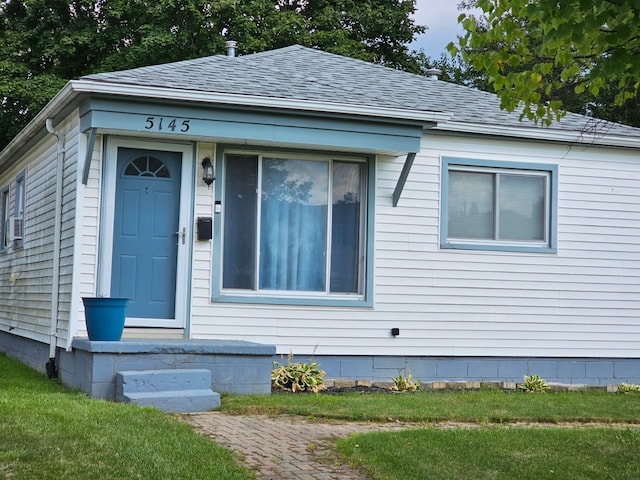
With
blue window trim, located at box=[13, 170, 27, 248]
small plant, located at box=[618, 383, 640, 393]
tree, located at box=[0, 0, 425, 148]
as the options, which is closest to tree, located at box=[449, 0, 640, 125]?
small plant, located at box=[618, 383, 640, 393]

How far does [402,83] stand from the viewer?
13062 millimetres

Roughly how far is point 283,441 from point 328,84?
6.00 metres

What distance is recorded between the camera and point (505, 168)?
12.0 m

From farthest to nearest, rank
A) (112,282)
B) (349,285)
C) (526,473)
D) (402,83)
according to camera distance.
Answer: (402,83)
(349,285)
(112,282)
(526,473)

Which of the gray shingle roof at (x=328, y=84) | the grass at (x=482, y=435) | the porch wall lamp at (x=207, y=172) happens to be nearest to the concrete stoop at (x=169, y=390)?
the grass at (x=482, y=435)

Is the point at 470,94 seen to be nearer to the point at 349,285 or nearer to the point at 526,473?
the point at 349,285

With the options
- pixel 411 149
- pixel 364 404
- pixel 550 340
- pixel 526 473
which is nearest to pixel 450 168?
pixel 411 149

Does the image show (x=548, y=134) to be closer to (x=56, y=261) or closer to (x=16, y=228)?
(x=56, y=261)

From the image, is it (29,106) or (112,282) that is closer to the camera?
(112,282)

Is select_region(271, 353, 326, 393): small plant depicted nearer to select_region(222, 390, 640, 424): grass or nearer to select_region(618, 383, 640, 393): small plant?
select_region(222, 390, 640, 424): grass

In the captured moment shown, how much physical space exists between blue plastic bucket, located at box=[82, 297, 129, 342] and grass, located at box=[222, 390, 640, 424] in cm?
133

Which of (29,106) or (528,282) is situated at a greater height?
(29,106)

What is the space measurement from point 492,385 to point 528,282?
1.44 meters

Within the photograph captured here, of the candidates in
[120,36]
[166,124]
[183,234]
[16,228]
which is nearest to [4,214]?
[16,228]
